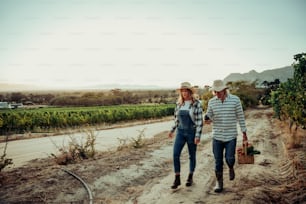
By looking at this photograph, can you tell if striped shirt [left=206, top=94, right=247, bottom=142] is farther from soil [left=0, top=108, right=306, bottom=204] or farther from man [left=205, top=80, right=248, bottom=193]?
soil [left=0, top=108, right=306, bottom=204]

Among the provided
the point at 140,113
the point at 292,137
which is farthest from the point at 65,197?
the point at 140,113

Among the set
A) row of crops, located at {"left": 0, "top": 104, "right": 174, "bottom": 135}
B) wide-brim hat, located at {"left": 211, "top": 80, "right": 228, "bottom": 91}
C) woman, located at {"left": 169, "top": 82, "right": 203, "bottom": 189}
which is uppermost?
wide-brim hat, located at {"left": 211, "top": 80, "right": 228, "bottom": 91}

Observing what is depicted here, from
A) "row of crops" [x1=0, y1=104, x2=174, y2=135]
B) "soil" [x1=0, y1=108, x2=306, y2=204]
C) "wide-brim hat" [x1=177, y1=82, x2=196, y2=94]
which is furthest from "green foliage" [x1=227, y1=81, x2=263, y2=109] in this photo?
"wide-brim hat" [x1=177, y1=82, x2=196, y2=94]

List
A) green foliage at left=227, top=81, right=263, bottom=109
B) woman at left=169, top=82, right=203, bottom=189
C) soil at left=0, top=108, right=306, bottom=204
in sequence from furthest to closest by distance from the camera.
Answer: green foliage at left=227, top=81, right=263, bottom=109 < woman at left=169, top=82, right=203, bottom=189 < soil at left=0, top=108, right=306, bottom=204

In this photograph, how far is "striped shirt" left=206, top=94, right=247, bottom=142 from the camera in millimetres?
4539

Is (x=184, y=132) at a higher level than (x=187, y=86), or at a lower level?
lower

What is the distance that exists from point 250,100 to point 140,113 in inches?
478

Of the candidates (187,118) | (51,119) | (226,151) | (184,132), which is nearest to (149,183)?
(184,132)

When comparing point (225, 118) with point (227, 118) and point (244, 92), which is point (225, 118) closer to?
point (227, 118)

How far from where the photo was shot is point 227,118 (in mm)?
4535

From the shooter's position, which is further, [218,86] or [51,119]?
[51,119]

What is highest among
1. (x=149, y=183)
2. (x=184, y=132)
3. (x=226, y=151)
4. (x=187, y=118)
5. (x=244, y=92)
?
(x=244, y=92)

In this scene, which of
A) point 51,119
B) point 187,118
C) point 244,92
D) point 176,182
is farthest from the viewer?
point 244,92

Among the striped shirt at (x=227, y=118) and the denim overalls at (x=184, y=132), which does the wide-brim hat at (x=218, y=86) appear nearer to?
the striped shirt at (x=227, y=118)
